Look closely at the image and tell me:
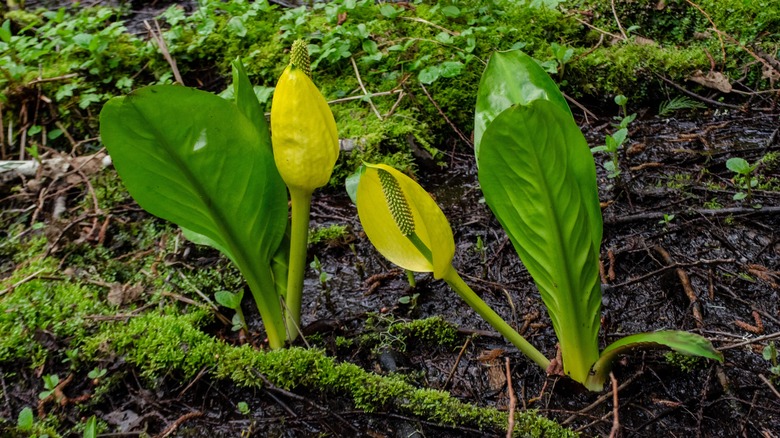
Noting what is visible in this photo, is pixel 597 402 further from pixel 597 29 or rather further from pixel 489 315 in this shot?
pixel 597 29

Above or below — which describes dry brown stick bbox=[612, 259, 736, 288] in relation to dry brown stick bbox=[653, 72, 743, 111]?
below

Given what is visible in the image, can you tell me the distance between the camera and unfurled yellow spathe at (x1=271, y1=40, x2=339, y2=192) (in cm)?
145

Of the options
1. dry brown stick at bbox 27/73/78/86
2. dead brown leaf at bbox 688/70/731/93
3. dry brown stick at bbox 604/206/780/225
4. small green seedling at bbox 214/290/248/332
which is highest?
dry brown stick at bbox 27/73/78/86

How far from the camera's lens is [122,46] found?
3344 millimetres

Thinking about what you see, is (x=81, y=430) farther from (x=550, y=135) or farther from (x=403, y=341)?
(x=550, y=135)

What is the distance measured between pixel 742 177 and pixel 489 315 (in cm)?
140

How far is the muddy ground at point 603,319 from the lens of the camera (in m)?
1.57

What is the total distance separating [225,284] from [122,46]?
193 centimetres

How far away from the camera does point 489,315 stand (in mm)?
1564

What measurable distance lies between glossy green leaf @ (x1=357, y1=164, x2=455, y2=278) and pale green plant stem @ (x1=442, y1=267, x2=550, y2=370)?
5 centimetres

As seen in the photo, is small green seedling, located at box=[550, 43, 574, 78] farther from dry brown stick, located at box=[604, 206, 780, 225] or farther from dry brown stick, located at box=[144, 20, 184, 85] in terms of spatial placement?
dry brown stick, located at box=[144, 20, 184, 85]

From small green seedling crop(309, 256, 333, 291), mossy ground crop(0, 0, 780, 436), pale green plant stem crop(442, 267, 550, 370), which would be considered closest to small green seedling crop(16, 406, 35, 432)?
mossy ground crop(0, 0, 780, 436)

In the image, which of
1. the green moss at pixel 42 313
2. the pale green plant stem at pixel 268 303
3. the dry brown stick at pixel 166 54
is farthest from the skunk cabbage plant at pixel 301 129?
the dry brown stick at pixel 166 54

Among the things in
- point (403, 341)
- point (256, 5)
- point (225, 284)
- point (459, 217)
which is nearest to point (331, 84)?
point (256, 5)
